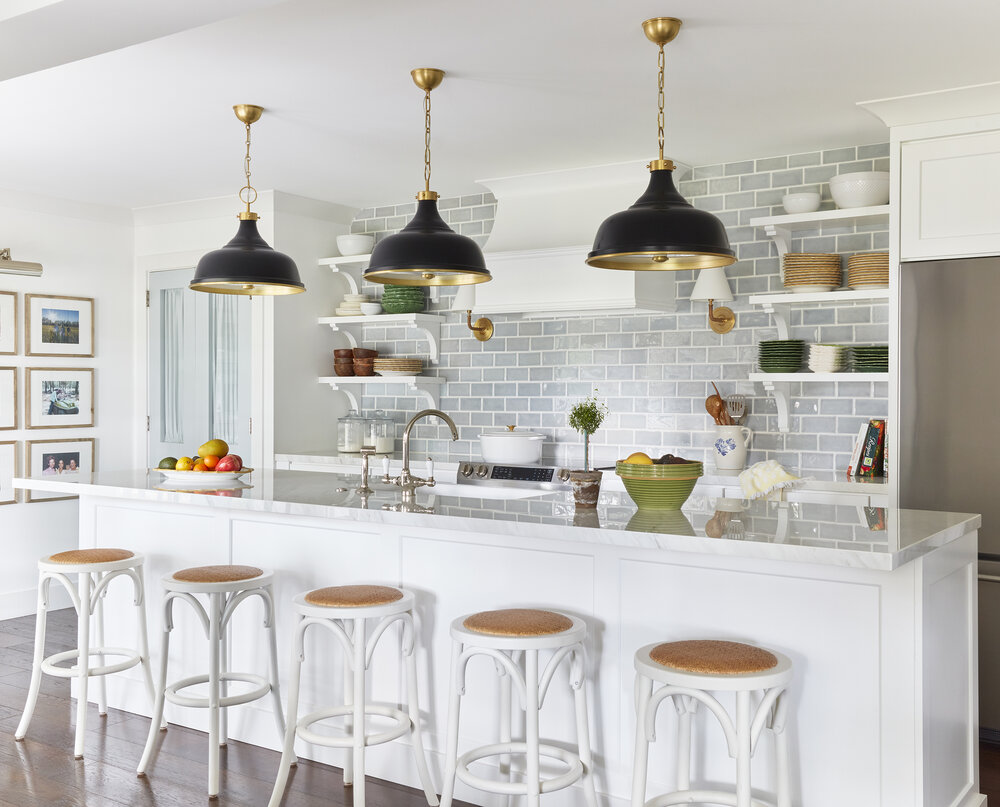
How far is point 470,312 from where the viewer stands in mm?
5512

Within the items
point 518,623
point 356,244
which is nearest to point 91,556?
point 518,623

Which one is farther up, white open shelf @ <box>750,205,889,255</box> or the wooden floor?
white open shelf @ <box>750,205,889,255</box>

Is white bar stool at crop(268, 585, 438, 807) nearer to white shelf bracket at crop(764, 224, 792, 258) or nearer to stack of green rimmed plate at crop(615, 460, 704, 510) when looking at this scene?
stack of green rimmed plate at crop(615, 460, 704, 510)

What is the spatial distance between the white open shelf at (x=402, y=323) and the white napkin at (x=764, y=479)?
2743mm

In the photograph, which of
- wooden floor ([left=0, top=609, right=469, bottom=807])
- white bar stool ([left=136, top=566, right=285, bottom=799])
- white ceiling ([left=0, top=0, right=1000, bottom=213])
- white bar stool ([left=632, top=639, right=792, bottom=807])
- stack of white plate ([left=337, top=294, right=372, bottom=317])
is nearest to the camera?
white bar stool ([left=632, top=639, right=792, bottom=807])

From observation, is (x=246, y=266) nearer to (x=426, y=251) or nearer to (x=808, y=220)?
(x=426, y=251)

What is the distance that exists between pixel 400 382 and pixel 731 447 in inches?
81.3

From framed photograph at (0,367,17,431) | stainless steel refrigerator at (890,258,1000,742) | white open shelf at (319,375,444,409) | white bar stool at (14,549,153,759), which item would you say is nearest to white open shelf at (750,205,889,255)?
stainless steel refrigerator at (890,258,1000,742)

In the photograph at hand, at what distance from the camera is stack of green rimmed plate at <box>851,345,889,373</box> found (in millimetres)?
4344

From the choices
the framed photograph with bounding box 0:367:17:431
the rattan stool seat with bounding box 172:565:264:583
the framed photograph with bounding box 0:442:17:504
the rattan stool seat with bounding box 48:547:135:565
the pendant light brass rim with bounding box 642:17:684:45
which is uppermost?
the pendant light brass rim with bounding box 642:17:684:45

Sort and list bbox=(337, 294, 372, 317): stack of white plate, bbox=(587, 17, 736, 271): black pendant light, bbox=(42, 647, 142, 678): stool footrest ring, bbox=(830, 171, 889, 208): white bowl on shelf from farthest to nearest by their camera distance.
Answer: bbox=(337, 294, 372, 317): stack of white plate → bbox=(830, 171, 889, 208): white bowl on shelf → bbox=(42, 647, 142, 678): stool footrest ring → bbox=(587, 17, 736, 271): black pendant light

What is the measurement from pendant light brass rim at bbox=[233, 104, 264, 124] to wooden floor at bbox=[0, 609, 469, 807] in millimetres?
2560

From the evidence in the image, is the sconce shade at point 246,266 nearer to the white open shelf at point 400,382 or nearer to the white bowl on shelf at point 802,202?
the white open shelf at point 400,382

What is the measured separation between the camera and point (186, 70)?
11.9ft
